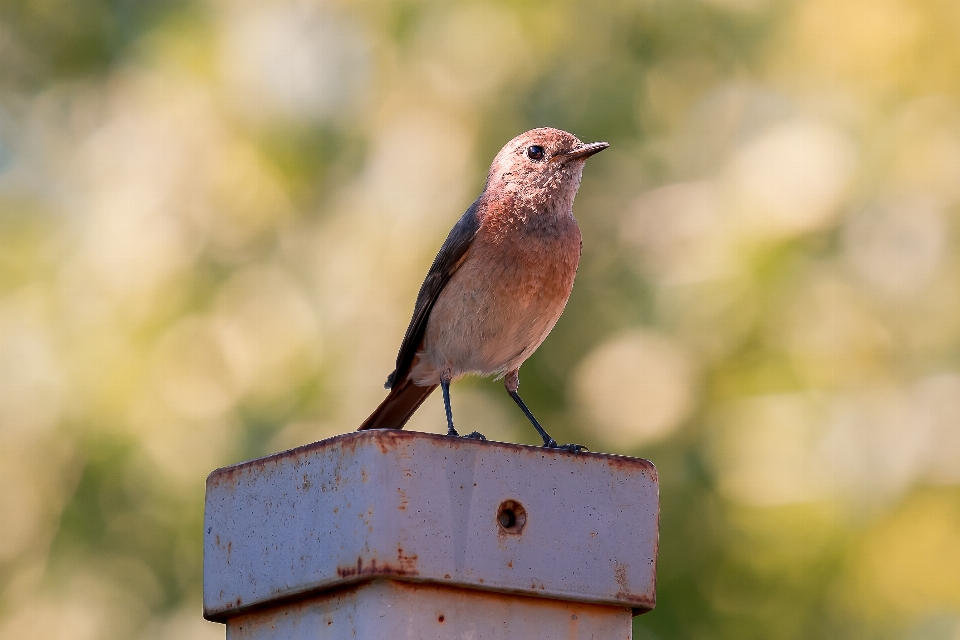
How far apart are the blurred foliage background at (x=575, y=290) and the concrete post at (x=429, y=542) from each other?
4.89 m

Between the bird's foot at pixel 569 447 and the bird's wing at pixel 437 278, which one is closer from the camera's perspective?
the bird's foot at pixel 569 447

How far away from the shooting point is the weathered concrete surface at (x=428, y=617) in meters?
3.07

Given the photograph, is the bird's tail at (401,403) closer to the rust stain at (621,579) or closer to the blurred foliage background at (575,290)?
the blurred foliage background at (575,290)

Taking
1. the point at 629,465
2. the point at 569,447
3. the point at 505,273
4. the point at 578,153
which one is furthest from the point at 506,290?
the point at 629,465

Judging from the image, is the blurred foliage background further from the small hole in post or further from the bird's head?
the small hole in post

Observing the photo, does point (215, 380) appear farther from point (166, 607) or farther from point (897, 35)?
point (897, 35)

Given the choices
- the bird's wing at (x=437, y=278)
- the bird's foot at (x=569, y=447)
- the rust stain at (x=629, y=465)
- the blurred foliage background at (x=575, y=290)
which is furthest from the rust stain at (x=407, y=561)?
the blurred foliage background at (x=575, y=290)

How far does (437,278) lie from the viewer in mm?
5953

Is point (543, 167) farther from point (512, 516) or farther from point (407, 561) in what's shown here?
point (407, 561)

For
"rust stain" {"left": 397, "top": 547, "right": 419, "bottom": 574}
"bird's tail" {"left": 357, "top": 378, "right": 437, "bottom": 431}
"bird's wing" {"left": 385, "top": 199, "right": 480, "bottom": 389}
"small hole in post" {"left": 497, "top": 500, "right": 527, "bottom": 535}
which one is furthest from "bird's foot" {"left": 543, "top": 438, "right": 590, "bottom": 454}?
"bird's tail" {"left": 357, "top": 378, "right": 437, "bottom": 431}

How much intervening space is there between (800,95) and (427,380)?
4.02 meters

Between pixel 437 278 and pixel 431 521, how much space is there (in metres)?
2.91

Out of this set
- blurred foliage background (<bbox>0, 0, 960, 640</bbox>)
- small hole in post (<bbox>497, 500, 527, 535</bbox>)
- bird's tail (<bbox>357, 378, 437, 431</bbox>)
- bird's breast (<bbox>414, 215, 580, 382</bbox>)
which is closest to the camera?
small hole in post (<bbox>497, 500, 527, 535</bbox>)

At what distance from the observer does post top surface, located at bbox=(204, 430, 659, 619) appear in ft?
10.2
